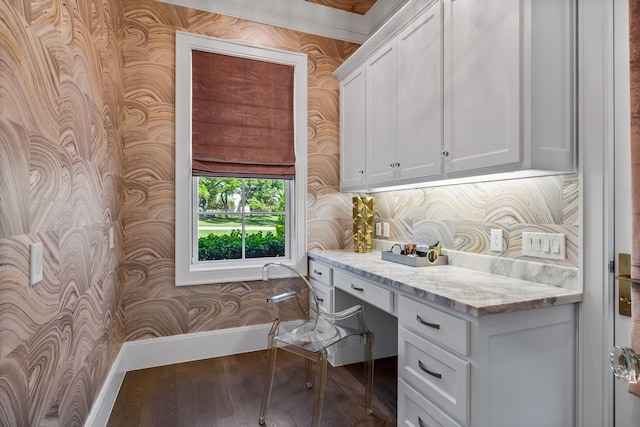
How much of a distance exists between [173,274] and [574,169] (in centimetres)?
263

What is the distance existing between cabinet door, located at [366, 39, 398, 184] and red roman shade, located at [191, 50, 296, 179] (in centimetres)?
74

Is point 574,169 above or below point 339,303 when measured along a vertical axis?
above

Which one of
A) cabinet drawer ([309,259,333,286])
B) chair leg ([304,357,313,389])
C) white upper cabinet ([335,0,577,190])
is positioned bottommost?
chair leg ([304,357,313,389])

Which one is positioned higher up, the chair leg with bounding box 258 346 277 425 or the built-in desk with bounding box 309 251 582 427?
the built-in desk with bounding box 309 251 582 427

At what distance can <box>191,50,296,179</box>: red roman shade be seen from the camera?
8.81 feet

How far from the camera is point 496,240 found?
Answer: 1.89 metres

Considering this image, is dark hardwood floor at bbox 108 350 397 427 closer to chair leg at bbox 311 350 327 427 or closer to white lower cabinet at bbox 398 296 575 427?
chair leg at bbox 311 350 327 427

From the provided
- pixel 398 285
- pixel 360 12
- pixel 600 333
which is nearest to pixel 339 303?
pixel 398 285

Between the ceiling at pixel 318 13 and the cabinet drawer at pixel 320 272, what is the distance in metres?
2.09

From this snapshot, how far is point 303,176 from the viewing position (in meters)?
3.00

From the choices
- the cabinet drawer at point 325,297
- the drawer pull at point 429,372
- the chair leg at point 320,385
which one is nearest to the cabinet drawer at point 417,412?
the drawer pull at point 429,372

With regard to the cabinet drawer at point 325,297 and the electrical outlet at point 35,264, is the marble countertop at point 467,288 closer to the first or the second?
the cabinet drawer at point 325,297

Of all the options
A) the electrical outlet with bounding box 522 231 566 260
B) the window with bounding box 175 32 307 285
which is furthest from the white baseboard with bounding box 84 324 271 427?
the electrical outlet with bounding box 522 231 566 260

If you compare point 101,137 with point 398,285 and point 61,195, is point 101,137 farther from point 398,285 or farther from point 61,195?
point 398,285
